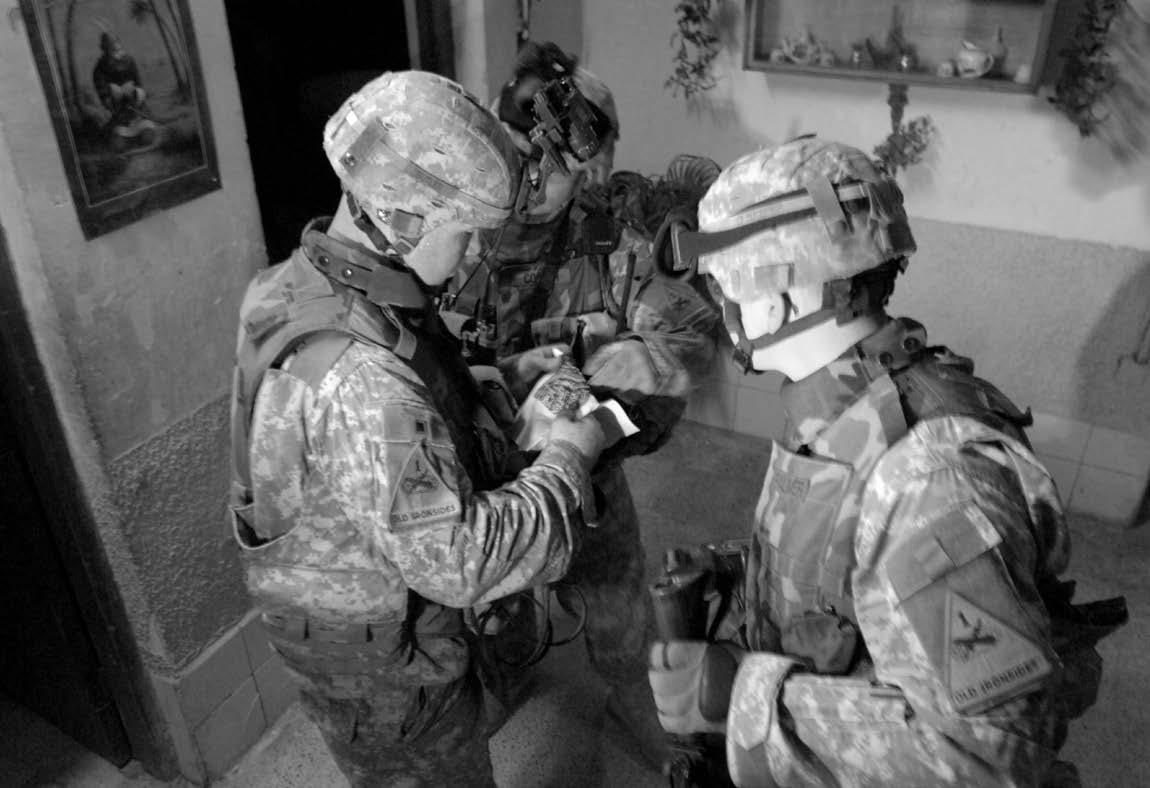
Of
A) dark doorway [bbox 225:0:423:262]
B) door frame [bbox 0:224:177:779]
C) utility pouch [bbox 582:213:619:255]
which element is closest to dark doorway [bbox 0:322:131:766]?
door frame [bbox 0:224:177:779]

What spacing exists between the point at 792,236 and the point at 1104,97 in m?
2.57

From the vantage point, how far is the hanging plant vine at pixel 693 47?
380 centimetres

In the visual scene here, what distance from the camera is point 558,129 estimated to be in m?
2.30

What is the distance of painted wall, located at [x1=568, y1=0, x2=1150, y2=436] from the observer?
134 inches

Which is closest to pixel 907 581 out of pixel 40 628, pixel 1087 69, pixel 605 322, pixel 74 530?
pixel 605 322

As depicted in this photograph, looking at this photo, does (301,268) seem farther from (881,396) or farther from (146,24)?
(881,396)

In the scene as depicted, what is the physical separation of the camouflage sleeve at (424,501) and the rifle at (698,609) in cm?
26

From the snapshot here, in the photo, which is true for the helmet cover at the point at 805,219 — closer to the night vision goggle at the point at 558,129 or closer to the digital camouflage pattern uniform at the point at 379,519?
the digital camouflage pattern uniform at the point at 379,519

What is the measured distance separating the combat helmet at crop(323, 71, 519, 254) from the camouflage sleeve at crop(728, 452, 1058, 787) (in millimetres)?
940

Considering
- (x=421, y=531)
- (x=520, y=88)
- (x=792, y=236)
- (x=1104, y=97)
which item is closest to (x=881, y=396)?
(x=792, y=236)

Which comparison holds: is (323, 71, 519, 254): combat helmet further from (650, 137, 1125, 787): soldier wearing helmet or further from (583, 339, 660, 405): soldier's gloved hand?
(583, 339, 660, 405): soldier's gloved hand

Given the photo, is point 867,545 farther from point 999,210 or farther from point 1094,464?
point 1094,464

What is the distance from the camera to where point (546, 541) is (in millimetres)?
1716

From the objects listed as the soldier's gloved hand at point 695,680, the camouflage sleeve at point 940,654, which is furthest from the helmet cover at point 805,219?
the soldier's gloved hand at point 695,680
